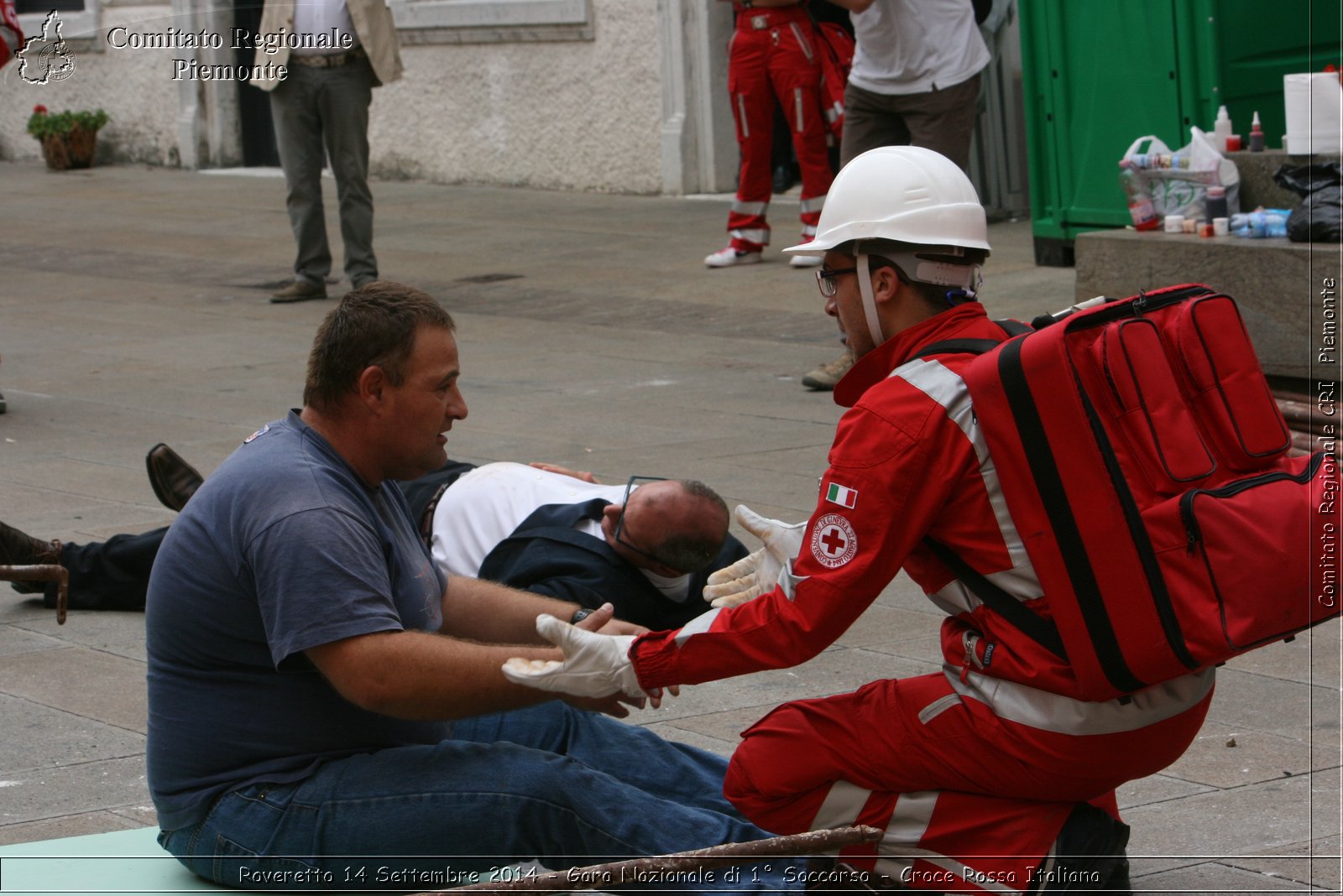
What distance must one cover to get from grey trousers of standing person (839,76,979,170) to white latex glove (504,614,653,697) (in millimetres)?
5536

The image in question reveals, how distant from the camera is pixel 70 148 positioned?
1931 cm

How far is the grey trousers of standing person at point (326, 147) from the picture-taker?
1049 cm

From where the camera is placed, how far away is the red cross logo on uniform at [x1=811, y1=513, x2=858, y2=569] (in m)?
2.87

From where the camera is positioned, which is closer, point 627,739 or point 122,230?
point 627,739

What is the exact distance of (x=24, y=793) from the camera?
3.74m

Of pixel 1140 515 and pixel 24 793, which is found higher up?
pixel 1140 515

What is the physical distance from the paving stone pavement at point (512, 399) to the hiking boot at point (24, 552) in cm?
10

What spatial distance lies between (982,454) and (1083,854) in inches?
28.6

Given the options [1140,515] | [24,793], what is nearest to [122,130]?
[24,793]

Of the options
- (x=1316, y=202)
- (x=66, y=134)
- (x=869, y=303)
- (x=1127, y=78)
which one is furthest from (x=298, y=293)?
(x=66, y=134)

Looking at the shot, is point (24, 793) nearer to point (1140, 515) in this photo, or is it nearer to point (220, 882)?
point (220, 882)

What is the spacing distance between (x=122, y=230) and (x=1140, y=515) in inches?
509

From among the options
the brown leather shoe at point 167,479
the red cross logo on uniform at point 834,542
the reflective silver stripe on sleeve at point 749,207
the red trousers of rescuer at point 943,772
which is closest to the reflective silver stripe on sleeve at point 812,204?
the reflective silver stripe on sleeve at point 749,207

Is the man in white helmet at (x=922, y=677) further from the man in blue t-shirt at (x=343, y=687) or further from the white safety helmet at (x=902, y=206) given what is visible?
the man in blue t-shirt at (x=343, y=687)
